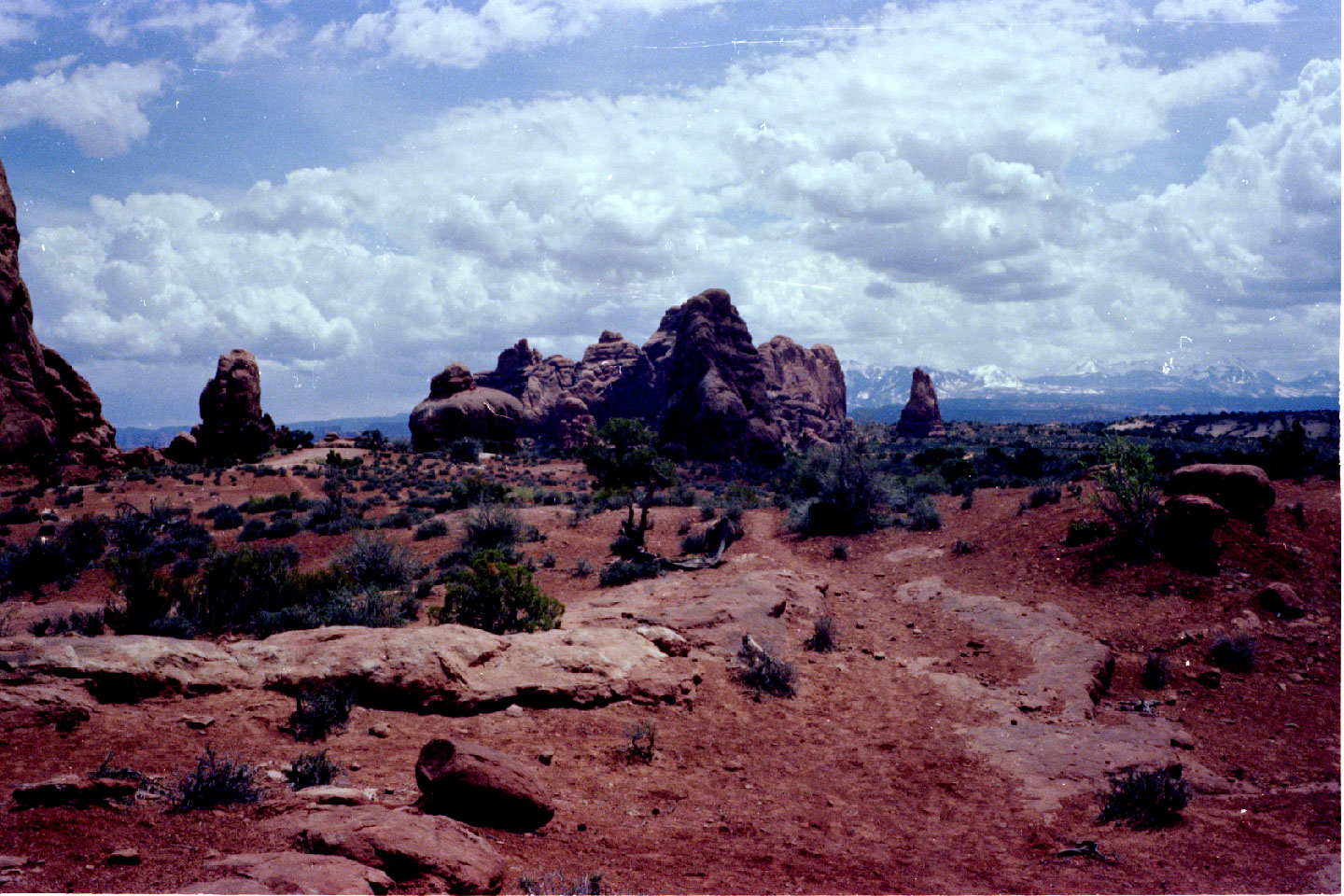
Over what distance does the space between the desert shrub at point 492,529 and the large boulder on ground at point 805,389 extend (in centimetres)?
4119

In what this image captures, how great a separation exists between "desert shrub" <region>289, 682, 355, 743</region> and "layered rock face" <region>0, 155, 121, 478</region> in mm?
29624

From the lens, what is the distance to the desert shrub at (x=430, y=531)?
61.5 ft

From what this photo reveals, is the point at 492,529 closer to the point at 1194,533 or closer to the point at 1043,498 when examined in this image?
the point at 1043,498

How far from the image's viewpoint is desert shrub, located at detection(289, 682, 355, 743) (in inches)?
232

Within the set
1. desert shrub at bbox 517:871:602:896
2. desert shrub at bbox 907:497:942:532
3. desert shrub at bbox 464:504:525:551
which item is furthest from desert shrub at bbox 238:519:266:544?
desert shrub at bbox 517:871:602:896

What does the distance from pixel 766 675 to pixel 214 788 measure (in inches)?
233

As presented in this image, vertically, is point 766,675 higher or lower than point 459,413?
lower

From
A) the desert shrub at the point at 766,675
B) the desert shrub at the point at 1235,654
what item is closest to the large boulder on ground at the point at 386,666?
the desert shrub at the point at 766,675

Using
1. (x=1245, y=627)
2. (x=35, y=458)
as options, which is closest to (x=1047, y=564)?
(x=1245, y=627)

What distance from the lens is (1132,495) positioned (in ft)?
44.3

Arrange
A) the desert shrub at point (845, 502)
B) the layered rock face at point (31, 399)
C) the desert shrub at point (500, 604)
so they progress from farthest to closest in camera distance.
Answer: the layered rock face at point (31, 399)
the desert shrub at point (845, 502)
the desert shrub at point (500, 604)

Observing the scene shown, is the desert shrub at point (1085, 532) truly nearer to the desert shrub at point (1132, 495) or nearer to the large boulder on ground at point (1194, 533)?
the desert shrub at point (1132, 495)

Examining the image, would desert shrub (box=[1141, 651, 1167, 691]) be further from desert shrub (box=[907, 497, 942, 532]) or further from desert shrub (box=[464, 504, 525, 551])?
desert shrub (box=[464, 504, 525, 551])

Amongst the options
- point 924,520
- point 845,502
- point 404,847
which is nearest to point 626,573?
point 845,502
